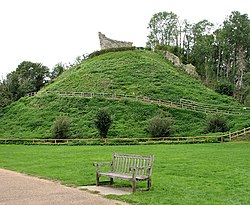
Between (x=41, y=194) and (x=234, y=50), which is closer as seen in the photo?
(x=41, y=194)

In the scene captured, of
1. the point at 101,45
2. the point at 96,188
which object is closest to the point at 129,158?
the point at 96,188

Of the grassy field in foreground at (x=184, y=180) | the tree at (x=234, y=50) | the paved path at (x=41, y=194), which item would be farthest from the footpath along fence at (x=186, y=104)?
the paved path at (x=41, y=194)

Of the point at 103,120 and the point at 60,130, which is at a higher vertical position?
the point at 103,120

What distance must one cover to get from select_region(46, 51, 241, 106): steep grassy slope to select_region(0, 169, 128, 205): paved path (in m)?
58.9

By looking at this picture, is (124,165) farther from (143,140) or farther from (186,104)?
(186,104)

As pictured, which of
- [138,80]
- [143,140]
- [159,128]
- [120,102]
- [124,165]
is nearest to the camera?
[124,165]

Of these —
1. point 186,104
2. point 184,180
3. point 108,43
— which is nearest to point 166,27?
point 108,43

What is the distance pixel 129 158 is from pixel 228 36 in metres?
82.2

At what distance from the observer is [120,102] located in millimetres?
66812

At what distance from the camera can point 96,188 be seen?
43.0 ft

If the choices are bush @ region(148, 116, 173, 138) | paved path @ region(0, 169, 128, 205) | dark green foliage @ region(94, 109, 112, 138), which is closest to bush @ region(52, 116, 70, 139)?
dark green foliage @ region(94, 109, 112, 138)

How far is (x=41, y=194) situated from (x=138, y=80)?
234 ft

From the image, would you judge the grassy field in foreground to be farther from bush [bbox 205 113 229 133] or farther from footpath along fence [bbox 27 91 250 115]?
footpath along fence [bbox 27 91 250 115]

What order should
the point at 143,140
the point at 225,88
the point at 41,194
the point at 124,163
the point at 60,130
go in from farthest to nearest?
the point at 225,88
the point at 60,130
the point at 143,140
the point at 124,163
the point at 41,194
